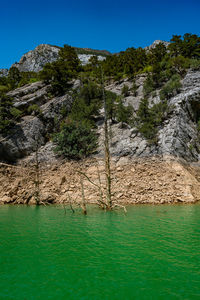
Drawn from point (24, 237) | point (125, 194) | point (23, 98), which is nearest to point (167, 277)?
point (24, 237)

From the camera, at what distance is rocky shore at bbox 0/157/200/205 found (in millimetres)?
18891

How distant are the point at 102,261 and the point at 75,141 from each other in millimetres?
23259

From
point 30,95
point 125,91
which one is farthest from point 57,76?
point 125,91

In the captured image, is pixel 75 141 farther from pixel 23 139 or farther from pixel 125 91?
pixel 125 91

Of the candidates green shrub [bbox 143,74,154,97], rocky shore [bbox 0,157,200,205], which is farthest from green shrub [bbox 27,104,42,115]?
green shrub [bbox 143,74,154,97]

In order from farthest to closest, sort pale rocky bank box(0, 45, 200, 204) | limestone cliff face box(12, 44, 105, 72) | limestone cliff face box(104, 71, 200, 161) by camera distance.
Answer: limestone cliff face box(12, 44, 105, 72), limestone cliff face box(104, 71, 200, 161), pale rocky bank box(0, 45, 200, 204)

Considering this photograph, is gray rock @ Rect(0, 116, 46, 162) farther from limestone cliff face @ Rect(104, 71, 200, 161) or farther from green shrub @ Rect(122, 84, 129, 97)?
green shrub @ Rect(122, 84, 129, 97)

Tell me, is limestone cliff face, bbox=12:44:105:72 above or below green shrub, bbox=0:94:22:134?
above

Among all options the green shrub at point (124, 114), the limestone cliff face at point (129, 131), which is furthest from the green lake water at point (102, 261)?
the green shrub at point (124, 114)

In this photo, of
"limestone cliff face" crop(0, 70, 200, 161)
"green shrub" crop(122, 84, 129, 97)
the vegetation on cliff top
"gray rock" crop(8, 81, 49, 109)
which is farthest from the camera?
"green shrub" crop(122, 84, 129, 97)

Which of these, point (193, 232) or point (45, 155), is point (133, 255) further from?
point (45, 155)

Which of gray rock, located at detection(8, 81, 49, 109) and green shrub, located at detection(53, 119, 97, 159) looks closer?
green shrub, located at detection(53, 119, 97, 159)

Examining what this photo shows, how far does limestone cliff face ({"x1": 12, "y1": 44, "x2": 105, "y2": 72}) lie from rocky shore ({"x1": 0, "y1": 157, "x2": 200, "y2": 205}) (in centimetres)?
7406

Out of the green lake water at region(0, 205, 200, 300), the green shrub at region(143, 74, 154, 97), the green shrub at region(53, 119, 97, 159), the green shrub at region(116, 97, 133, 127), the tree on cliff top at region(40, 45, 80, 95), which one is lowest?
the green lake water at region(0, 205, 200, 300)
